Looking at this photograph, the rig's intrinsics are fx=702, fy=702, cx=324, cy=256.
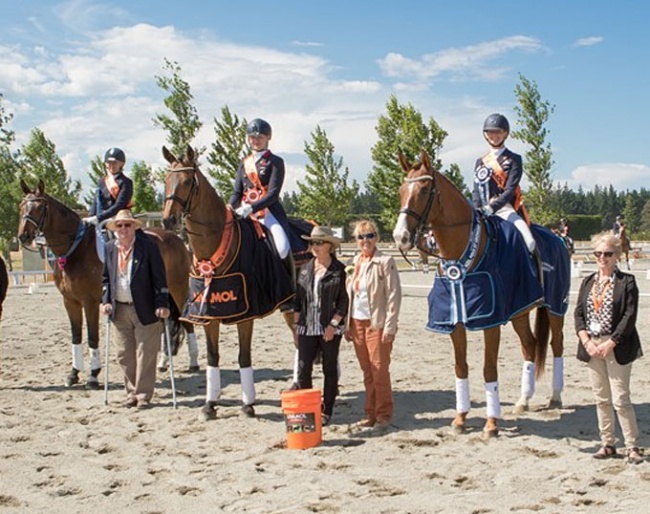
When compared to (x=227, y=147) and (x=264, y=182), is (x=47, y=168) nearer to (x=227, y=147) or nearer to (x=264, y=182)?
(x=227, y=147)

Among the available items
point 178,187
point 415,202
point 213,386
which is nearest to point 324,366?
point 213,386

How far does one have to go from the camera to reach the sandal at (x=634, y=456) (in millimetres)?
5049

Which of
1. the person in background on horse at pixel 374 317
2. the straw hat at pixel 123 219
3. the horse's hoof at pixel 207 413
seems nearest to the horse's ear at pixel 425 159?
the person in background on horse at pixel 374 317

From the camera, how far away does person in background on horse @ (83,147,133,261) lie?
335 inches

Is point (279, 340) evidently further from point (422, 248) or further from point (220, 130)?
point (220, 130)

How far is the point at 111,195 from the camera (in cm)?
A: 876

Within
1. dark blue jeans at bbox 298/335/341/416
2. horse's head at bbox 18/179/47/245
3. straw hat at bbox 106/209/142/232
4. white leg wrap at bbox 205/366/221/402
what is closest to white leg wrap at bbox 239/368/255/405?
white leg wrap at bbox 205/366/221/402

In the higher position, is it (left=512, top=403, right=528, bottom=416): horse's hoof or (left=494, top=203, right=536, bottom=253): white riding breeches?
(left=494, top=203, right=536, bottom=253): white riding breeches

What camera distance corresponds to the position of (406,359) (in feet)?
32.1

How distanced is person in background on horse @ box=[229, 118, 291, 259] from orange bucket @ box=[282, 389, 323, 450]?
1732 millimetres

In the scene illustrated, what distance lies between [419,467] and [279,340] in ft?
22.8

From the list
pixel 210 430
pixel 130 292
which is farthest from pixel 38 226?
pixel 210 430

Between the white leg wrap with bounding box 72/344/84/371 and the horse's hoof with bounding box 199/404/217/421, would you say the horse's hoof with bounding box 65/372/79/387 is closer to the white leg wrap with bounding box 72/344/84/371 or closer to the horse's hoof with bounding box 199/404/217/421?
the white leg wrap with bounding box 72/344/84/371

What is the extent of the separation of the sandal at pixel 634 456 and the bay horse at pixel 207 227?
3.43 meters
